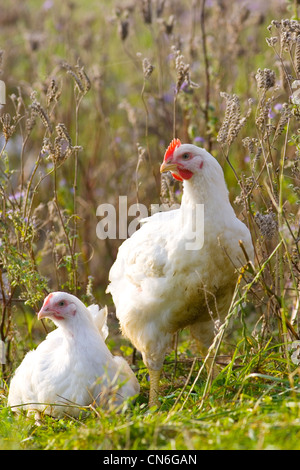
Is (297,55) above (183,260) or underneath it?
above

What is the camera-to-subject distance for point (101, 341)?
3756mm

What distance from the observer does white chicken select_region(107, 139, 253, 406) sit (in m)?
3.47

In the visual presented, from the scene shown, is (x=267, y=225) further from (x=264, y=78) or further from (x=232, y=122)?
(x=264, y=78)

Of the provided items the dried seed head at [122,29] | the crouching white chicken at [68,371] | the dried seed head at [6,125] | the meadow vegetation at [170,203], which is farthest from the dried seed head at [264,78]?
the dried seed head at [122,29]

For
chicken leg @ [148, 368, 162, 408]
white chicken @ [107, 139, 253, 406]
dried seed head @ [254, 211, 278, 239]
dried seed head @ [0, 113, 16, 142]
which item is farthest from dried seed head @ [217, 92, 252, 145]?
chicken leg @ [148, 368, 162, 408]

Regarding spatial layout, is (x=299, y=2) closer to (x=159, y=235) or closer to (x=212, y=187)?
(x=212, y=187)

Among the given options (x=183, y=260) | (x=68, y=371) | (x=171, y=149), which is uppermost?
(x=171, y=149)

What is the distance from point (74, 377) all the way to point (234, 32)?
132 inches

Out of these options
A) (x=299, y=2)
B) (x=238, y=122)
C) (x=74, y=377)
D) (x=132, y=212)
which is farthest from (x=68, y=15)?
(x=74, y=377)

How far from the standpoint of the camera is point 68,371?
354cm

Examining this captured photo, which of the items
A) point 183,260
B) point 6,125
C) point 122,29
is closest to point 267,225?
point 183,260

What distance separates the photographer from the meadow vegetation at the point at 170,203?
117 inches

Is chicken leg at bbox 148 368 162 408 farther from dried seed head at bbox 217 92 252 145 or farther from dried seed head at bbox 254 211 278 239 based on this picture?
dried seed head at bbox 217 92 252 145

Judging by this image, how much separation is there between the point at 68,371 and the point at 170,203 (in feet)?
4.33
